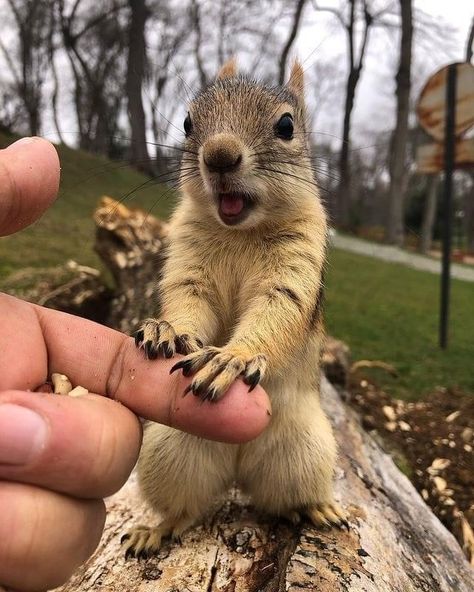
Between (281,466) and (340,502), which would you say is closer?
(281,466)

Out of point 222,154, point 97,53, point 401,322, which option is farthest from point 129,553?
point 97,53

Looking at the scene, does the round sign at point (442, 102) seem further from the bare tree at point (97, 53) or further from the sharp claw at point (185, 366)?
the bare tree at point (97, 53)

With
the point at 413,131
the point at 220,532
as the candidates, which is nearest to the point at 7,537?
the point at 220,532

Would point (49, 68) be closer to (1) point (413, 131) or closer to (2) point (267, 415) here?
(1) point (413, 131)

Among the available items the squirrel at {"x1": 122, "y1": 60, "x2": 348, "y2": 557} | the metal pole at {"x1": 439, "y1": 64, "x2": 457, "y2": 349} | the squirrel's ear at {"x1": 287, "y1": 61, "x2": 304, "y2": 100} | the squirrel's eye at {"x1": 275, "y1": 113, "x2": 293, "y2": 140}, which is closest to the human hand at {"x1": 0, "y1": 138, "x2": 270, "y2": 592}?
the squirrel at {"x1": 122, "y1": 60, "x2": 348, "y2": 557}

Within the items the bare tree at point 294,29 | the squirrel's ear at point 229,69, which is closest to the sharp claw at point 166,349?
the squirrel's ear at point 229,69

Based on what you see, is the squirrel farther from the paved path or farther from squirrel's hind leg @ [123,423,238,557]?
the paved path

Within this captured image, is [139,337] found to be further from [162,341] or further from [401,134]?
[401,134]
